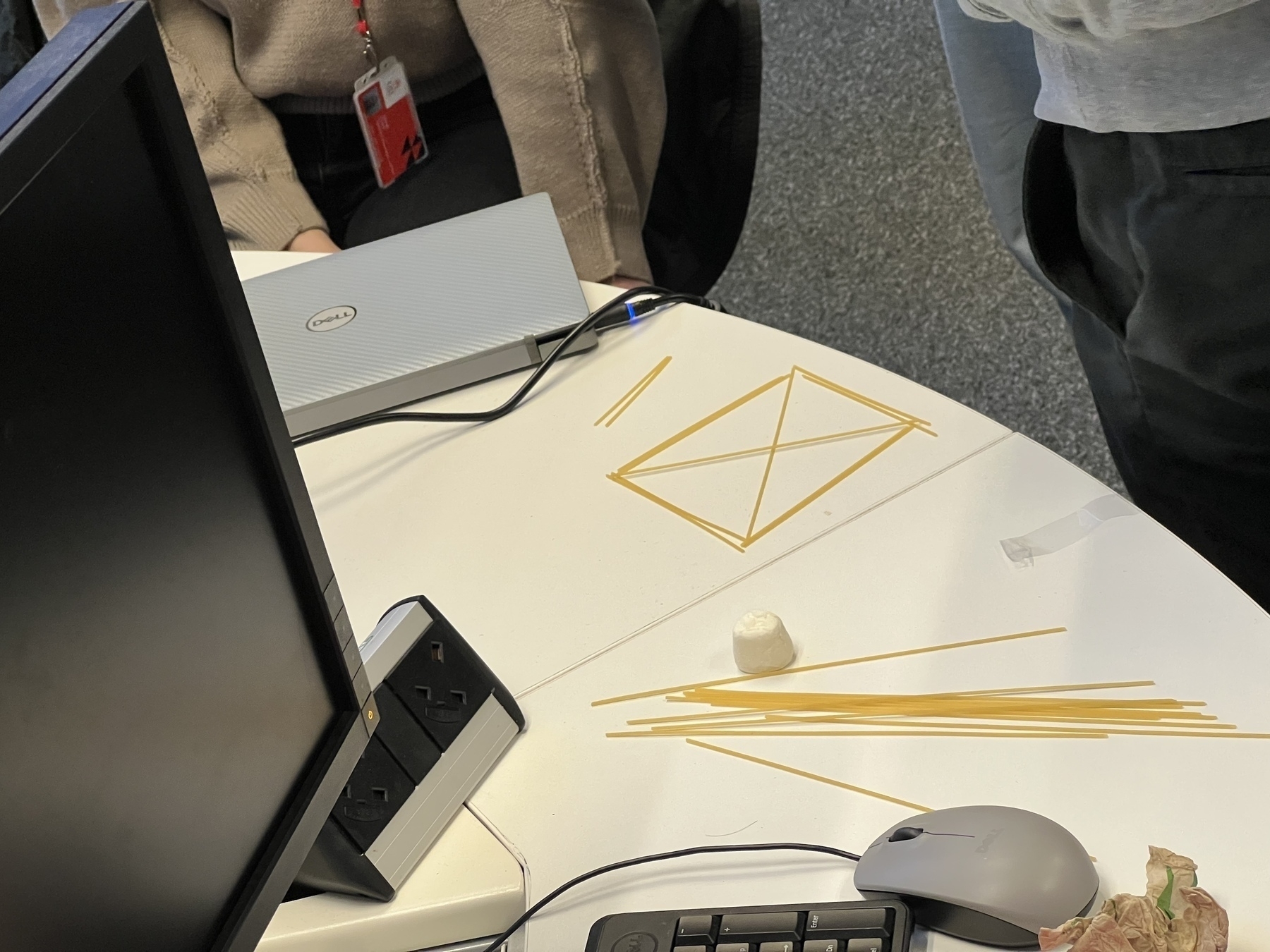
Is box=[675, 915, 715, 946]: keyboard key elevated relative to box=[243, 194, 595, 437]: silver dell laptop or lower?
lower

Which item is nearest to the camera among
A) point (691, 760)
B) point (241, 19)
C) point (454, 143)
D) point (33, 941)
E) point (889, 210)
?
point (33, 941)

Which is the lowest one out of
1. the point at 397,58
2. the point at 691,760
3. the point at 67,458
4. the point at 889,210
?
the point at 889,210

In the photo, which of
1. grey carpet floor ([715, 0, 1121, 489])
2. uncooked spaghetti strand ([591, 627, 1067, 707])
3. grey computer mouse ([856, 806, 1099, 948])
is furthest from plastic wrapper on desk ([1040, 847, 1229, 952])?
grey carpet floor ([715, 0, 1121, 489])

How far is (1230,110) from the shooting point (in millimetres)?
704

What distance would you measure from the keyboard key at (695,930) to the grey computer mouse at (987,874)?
70 millimetres

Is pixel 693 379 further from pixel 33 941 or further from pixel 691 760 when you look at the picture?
pixel 33 941

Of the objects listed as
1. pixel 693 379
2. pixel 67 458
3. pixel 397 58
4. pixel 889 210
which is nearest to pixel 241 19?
pixel 397 58

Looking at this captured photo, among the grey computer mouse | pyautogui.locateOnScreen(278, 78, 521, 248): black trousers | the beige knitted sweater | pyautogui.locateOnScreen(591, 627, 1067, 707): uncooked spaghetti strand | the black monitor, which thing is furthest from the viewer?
pyautogui.locateOnScreen(278, 78, 521, 248): black trousers

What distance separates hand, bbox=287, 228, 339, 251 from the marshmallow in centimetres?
72

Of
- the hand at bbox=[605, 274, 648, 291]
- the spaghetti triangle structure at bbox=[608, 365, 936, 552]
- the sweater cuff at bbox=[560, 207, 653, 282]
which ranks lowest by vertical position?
the hand at bbox=[605, 274, 648, 291]

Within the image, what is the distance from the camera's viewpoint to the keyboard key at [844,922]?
48cm

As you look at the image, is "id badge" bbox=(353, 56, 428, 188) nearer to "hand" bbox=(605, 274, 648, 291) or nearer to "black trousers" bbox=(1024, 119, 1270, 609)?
"hand" bbox=(605, 274, 648, 291)

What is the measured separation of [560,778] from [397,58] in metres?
0.89

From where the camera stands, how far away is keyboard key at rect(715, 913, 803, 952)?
0.49 metres
